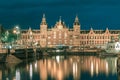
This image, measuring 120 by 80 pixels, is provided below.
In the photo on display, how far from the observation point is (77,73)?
68125mm

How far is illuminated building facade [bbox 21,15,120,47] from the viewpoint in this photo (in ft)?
619

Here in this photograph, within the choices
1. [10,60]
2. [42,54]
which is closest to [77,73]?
[10,60]

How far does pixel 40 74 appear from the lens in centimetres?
6638

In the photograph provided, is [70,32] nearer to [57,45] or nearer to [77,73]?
[57,45]

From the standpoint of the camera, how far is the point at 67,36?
622 feet

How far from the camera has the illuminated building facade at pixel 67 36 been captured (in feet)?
619

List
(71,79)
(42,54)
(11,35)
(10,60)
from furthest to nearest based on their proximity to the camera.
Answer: (42,54) < (11,35) < (10,60) < (71,79)

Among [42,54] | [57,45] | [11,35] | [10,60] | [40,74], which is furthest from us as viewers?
[57,45]

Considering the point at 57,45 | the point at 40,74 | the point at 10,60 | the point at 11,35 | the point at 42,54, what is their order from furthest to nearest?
the point at 57,45
the point at 42,54
the point at 11,35
the point at 10,60
the point at 40,74

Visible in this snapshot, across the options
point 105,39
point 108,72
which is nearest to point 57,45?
point 105,39

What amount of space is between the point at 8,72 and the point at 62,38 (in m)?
124

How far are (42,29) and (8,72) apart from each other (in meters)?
126

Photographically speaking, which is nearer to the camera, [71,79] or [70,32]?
[71,79]

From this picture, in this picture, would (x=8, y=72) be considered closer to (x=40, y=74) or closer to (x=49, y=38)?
(x=40, y=74)
